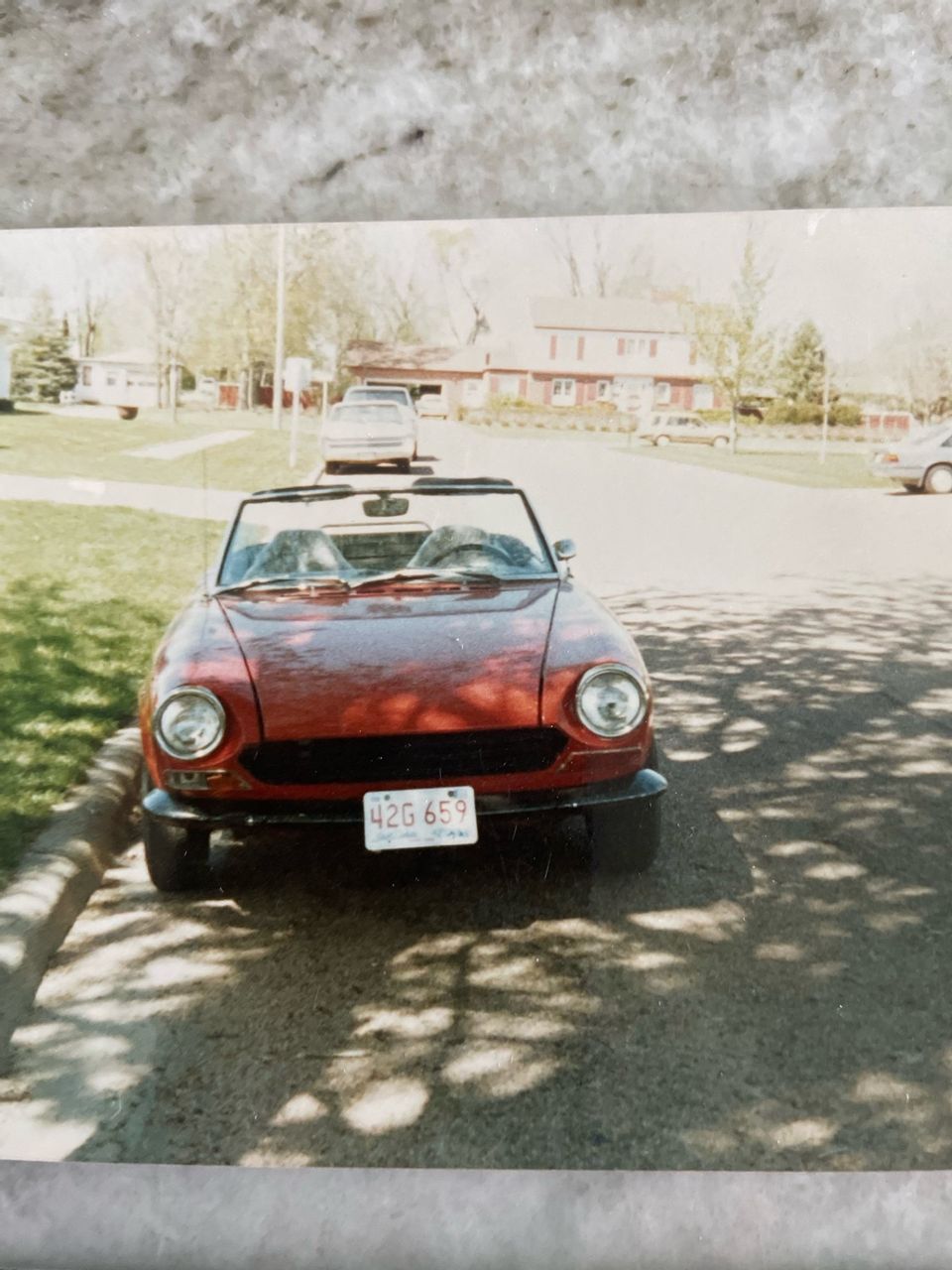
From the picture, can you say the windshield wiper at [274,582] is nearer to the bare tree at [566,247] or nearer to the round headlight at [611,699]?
the round headlight at [611,699]

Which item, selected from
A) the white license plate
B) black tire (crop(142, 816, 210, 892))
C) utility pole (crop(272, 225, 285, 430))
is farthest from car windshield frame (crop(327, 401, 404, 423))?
black tire (crop(142, 816, 210, 892))

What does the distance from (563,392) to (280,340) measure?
0.53 meters

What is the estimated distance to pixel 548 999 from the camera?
1990 mm

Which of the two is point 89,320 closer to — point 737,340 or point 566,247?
point 566,247

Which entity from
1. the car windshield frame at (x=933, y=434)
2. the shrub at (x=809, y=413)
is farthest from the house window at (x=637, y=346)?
the car windshield frame at (x=933, y=434)

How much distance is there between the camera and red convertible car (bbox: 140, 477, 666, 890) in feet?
6.70

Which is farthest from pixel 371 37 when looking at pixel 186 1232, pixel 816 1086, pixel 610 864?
pixel 186 1232

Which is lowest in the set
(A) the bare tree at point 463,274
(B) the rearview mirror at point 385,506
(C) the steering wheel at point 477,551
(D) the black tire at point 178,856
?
(D) the black tire at point 178,856

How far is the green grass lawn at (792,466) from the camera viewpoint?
2.15 meters

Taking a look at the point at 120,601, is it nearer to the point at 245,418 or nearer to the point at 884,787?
the point at 245,418

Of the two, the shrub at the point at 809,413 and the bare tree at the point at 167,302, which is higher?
the bare tree at the point at 167,302

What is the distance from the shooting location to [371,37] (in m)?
2.08

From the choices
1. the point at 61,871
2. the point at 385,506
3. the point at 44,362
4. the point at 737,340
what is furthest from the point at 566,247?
the point at 61,871

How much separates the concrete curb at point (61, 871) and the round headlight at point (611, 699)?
82cm
